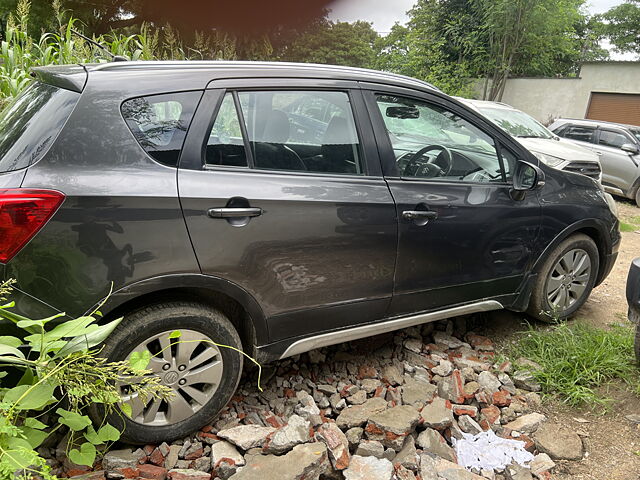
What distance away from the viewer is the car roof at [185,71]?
7.14ft

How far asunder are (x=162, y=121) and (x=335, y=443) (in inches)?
65.7

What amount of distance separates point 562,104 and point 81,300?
2173cm

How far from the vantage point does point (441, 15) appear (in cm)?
2194

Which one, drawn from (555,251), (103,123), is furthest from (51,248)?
(555,251)

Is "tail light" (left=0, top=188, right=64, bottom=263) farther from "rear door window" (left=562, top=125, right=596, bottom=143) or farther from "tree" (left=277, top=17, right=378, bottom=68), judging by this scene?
"tree" (left=277, top=17, right=378, bottom=68)

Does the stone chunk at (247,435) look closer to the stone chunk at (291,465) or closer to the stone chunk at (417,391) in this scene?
the stone chunk at (291,465)

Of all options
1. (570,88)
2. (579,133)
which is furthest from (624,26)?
(579,133)

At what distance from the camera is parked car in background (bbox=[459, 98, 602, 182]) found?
25.6 feet

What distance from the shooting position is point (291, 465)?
2.14m

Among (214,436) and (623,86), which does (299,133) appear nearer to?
(214,436)

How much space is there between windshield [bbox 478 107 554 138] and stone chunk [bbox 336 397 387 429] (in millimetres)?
7348

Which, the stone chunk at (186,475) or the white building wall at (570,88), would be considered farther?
the white building wall at (570,88)

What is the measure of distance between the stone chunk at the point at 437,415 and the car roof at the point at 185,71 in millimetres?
1850

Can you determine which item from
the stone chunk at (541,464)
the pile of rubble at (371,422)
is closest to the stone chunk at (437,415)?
the pile of rubble at (371,422)
